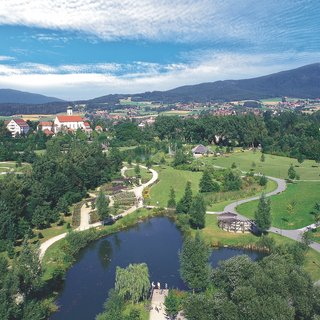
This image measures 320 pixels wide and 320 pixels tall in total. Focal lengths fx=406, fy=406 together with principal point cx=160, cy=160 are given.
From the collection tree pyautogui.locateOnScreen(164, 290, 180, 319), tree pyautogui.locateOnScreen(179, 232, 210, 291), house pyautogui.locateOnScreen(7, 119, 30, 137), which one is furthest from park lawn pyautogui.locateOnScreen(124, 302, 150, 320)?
house pyautogui.locateOnScreen(7, 119, 30, 137)

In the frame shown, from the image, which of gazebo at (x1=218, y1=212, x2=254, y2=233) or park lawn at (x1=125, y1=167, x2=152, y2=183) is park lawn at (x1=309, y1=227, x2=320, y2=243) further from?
park lawn at (x1=125, y1=167, x2=152, y2=183)

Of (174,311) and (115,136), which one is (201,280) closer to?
(174,311)

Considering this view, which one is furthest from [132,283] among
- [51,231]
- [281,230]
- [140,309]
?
[281,230]

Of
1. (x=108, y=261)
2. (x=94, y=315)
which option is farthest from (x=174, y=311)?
(x=108, y=261)

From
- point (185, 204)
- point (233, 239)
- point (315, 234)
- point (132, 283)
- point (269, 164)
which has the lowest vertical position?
point (269, 164)

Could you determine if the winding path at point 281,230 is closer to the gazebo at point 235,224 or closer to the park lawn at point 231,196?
the park lawn at point 231,196

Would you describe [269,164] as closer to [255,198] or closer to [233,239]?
[255,198]
